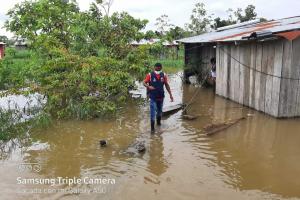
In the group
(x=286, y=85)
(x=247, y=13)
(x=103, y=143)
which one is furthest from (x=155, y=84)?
(x=247, y=13)

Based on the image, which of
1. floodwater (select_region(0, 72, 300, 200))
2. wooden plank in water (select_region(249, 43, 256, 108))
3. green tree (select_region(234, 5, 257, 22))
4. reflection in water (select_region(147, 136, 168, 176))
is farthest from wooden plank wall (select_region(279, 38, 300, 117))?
green tree (select_region(234, 5, 257, 22))

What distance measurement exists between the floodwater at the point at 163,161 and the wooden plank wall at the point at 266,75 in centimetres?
47

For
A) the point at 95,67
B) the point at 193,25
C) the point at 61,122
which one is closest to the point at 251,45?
the point at 95,67

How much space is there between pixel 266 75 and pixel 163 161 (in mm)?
4964

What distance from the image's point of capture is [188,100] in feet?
46.4

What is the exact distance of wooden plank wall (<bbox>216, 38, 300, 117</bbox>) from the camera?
9.48m

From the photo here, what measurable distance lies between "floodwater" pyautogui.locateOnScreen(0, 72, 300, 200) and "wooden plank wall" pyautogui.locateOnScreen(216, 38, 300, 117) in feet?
1.55

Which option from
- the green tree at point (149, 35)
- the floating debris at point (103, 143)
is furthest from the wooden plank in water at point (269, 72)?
the green tree at point (149, 35)

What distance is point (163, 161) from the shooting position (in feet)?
22.8

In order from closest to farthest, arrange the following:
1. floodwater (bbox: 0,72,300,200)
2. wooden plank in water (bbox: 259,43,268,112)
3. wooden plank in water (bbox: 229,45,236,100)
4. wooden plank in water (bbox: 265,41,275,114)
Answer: floodwater (bbox: 0,72,300,200), wooden plank in water (bbox: 265,41,275,114), wooden plank in water (bbox: 259,43,268,112), wooden plank in water (bbox: 229,45,236,100)

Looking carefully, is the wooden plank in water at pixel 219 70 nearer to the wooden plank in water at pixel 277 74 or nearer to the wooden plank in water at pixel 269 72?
the wooden plank in water at pixel 269 72

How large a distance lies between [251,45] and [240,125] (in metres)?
2.97

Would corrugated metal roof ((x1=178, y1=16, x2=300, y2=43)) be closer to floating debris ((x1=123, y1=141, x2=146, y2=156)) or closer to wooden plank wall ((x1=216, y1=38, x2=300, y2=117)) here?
wooden plank wall ((x1=216, y1=38, x2=300, y2=117))

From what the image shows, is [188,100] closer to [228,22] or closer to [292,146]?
[292,146]
